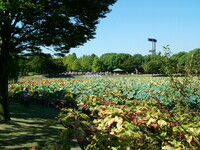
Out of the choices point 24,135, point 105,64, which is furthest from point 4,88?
point 105,64

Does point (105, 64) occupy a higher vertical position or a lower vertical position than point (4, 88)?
higher

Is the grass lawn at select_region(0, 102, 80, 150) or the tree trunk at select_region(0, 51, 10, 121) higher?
the tree trunk at select_region(0, 51, 10, 121)

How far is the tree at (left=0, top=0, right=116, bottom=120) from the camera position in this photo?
7.02 metres

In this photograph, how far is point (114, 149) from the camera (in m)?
2.40

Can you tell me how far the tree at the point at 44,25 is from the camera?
23.0 ft

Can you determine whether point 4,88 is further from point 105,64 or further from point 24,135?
point 105,64

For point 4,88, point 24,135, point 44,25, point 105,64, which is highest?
point 105,64

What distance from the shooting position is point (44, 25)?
764cm

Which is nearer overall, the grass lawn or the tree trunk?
the grass lawn

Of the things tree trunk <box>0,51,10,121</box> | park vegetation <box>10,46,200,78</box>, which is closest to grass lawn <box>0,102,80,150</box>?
tree trunk <box>0,51,10,121</box>

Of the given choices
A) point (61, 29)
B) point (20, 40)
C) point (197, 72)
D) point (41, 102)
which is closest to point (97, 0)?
point (61, 29)

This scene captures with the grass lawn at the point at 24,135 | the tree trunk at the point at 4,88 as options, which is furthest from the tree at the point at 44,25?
the grass lawn at the point at 24,135

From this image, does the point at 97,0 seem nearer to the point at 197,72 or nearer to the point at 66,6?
the point at 66,6

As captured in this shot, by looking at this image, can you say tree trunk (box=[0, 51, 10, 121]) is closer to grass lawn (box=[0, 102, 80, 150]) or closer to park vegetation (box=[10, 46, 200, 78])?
grass lawn (box=[0, 102, 80, 150])
